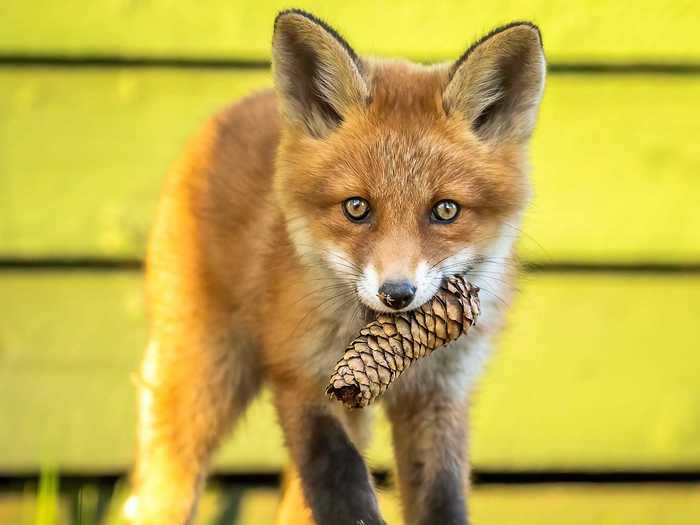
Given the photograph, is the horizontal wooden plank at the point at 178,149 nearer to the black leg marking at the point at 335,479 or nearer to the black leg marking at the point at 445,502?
the black leg marking at the point at 445,502

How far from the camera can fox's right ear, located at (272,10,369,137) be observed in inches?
73.2

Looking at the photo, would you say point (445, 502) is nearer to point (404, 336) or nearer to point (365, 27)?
point (404, 336)

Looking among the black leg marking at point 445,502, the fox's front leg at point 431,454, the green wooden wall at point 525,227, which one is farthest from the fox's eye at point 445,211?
the green wooden wall at point 525,227

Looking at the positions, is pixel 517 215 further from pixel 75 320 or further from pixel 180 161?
pixel 75 320

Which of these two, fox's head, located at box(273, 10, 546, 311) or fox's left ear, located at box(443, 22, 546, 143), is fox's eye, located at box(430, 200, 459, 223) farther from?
fox's left ear, located at box(443, 22, 546, 143)

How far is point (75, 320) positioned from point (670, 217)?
1501mm

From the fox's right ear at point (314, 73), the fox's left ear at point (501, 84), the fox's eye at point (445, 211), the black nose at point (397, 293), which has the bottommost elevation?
the black nose at point (397, 293)

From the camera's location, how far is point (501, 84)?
6.38 ft

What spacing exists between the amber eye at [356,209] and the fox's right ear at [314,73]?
0.63ft

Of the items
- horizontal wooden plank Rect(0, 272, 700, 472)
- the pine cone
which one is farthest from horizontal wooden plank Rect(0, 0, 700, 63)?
the pine cone

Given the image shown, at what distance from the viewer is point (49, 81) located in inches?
106

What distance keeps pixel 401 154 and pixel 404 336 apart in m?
0.31

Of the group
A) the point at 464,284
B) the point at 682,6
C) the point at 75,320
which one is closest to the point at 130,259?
the point at 75,320

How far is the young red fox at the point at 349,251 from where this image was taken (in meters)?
1.82
